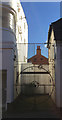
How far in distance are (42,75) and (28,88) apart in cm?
193

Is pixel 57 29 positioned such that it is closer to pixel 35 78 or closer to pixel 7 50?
pixel 7 50

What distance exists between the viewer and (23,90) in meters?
10.6

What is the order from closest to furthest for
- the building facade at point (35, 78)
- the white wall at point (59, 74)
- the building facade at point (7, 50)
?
1. the white wall at point (59, 74)
2. the building facade at point (7, 50)
3. the building facade at point (35, 78)

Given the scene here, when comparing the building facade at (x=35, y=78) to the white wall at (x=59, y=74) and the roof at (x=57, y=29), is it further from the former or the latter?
the roof at (x=57, y=29)

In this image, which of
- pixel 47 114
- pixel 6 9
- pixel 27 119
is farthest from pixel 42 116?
pixel 6 9

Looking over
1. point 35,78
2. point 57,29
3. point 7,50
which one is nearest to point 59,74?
point 57,29

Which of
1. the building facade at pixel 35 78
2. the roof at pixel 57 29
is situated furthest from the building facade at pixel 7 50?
the roof at pixel 57 29

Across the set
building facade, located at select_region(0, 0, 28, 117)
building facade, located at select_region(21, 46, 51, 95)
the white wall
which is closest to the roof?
the white wall

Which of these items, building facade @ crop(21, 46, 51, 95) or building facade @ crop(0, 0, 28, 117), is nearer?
building facade @ crop(0, 0, 28, 117)

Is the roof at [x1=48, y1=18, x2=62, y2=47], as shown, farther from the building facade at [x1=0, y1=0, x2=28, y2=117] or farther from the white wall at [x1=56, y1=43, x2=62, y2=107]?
the building facade at [x1=0, y1=0, x2=28, y2=117]

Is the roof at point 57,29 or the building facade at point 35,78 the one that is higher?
the roof at point 57,29

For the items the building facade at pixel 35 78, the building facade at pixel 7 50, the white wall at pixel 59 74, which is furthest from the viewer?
the building facade at pixel 35 78

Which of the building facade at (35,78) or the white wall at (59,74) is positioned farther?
the building facade at (35,78)

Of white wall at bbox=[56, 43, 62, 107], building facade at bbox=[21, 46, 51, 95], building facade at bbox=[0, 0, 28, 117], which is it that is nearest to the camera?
white wall at bbox=[56, 43, 62, 107]
